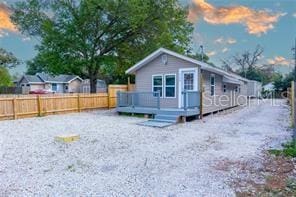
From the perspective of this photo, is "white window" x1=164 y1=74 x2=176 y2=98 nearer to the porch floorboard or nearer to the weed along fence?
the porch floorboard

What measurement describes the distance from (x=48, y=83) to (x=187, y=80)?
3618 cm

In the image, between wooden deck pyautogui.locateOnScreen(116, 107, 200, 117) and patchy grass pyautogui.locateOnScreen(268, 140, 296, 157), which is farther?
wooden deck pyautogui.locateOnScreen(116, 107, 200, 117)

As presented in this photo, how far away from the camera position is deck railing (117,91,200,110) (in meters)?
13.1

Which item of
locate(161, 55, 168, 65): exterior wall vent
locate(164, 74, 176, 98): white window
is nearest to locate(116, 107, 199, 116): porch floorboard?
locate(164, 74, 176, 98): white window

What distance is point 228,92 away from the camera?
1959cm

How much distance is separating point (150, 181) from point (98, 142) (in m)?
3.54

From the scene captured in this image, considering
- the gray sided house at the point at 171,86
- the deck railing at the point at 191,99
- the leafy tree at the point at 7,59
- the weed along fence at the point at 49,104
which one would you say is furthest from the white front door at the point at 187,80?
the leafy tree at the point at 7,59

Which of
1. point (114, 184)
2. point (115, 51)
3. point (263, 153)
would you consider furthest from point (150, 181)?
point (115, 51)

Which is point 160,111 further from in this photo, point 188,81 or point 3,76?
point 3,76

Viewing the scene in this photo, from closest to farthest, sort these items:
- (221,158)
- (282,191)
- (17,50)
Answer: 1. (282,191)
2. (221,158)
3. (17,50)

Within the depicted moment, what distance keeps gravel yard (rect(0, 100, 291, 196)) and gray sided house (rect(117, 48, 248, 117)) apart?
3423 millimetres

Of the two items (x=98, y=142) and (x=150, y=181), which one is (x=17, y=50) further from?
(x=150, y=181)

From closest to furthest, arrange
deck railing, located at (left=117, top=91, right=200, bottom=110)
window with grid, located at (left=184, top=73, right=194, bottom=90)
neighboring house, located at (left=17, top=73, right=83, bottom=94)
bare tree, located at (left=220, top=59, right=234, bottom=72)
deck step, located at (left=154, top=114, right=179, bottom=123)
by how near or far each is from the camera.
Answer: deck step, located at (left=154, top=114, right=179, bottom=123) < deck railing, located at (left=117, top=91, right=200, bottom=110) < window with grid, located at (left=184, top=73, right=194, bottom=90) < neighboring house, located at (left=17, top=73, right=83, bottom=94) < bare tree, located at (left=220, top=59, right=234, bottom=72)

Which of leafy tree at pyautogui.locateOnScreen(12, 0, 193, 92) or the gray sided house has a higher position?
leafy tree at pyautogui.locateOnScreen(12, 0, 193, 92)
